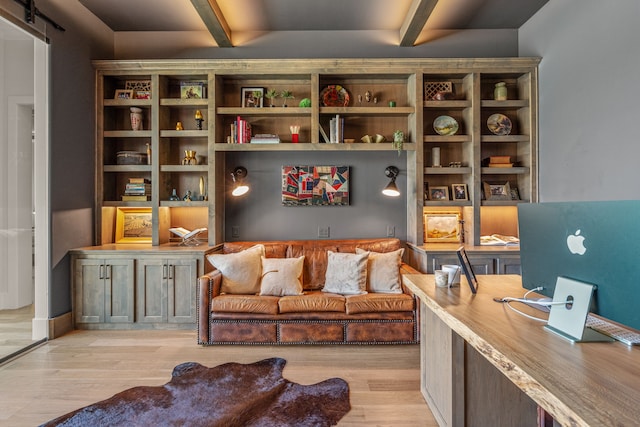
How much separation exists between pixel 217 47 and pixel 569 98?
3.86 m

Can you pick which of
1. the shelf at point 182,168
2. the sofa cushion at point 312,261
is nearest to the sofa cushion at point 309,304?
the sofa cushion at point 312,261

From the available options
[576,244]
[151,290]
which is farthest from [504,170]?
[151,290]

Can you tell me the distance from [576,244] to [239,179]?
342 centimetres

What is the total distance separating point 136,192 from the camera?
158 inches

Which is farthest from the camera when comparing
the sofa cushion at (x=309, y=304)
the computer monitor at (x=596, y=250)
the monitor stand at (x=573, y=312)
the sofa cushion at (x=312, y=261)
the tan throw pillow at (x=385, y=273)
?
the sofa cushion at (x=312, y=261)

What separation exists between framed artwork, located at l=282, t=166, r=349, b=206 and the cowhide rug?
2065 mm

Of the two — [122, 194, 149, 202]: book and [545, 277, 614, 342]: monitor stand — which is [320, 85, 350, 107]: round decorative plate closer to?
[122, 194, 149, 202]: book

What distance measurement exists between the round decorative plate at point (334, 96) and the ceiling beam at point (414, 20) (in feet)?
2.92

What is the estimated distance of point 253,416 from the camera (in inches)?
84.1

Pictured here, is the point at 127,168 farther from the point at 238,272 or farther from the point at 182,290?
the point at 238,272

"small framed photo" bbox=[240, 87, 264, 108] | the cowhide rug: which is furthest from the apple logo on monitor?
"small framed photo" bbox=[240, 87, 264, 108]

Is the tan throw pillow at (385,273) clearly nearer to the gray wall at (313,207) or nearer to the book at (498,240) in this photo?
the gray wall at (313,207)

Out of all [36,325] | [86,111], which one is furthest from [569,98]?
[36,325]

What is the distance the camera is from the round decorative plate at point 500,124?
13.1 ft
